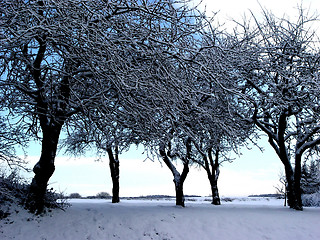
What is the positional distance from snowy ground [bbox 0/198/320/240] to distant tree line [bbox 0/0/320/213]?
964mm

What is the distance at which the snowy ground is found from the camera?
943cm

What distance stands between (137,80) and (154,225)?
21.3 feet

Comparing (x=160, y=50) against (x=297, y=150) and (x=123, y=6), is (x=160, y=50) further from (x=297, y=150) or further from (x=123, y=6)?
(x=297, y=150)

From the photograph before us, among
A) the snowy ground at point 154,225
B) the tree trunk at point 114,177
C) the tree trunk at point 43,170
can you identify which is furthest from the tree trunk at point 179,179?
the tree trunk at point 43,170

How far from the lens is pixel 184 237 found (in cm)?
1066

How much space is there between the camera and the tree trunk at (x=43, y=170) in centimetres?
1045

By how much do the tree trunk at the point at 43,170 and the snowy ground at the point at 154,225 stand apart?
551mm

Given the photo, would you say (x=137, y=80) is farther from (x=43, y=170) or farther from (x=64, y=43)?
(x=43, y=170)

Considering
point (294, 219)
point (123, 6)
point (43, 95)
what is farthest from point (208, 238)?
point (123, 6)

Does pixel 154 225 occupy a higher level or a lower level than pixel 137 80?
lower

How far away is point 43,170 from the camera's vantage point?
10.6m

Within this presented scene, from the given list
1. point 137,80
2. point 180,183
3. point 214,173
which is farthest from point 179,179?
point 137,80

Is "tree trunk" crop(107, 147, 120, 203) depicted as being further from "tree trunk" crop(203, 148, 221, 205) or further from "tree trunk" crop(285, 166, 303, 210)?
"tree trunk" crop(285, 166, 303, 210)

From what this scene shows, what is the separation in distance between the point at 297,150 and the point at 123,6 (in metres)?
12.8
